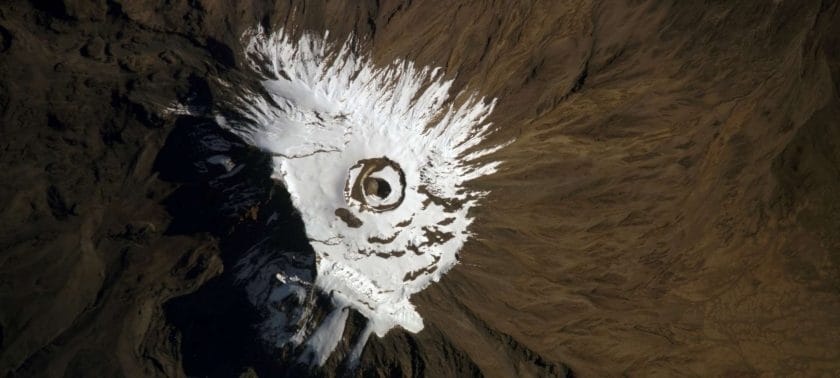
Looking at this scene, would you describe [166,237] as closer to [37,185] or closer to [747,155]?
[37,185]

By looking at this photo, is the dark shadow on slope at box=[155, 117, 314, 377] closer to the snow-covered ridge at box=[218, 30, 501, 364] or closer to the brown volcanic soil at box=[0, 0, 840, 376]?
the brown volcanic soil at box=[0, 0, 840, 376]

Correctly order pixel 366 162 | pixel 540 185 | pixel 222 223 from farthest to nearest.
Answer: pixel 366 162, pixel 222 223, pixel 540 185

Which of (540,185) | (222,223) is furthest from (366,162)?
(540,185)

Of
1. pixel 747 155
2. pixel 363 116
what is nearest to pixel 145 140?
pixel 363 116

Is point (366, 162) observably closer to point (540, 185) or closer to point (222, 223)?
point (222, 223)

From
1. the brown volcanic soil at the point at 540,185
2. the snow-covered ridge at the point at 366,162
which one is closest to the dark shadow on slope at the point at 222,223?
the brown volcanic soil at the point at 540,185

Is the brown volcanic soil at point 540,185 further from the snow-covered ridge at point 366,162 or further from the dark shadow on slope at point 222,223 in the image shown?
the snow-covered ridge at point 366,162
